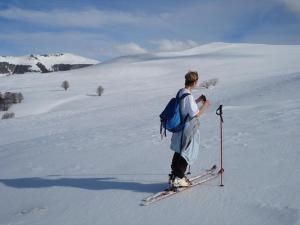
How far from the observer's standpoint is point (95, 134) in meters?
14.7

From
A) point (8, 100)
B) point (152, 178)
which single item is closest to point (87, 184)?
point (152, 178)

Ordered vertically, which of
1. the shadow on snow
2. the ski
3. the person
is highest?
the person

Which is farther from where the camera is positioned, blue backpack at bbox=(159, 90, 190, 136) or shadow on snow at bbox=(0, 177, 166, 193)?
shadow on snow at bbox=(0, 177, 166, 193)

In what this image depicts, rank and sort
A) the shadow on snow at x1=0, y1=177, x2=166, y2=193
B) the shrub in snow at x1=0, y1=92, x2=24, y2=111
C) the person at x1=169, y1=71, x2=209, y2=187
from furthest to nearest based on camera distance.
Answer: the shrub in snow at x1=0, y1=92, x2=24, y2=111
the shadow on snow at x1=0, y1=177, x2=166, y2=193
the person at x1=169, y1=71, x2=209, y2=187

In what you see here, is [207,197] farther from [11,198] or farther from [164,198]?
[11,198]

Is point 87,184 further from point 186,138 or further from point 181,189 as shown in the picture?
point 186,138

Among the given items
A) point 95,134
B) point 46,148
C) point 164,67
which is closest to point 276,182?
point 46,148

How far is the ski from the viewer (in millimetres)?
6102

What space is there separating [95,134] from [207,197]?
360 inches

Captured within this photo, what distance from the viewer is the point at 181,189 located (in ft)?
20.8

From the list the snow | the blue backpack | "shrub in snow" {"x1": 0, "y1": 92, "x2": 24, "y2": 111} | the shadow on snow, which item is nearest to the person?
the blue backpack

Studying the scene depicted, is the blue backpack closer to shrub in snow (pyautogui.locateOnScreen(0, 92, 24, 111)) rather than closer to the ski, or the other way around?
the ski

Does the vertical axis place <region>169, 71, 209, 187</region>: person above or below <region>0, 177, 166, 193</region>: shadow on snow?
above

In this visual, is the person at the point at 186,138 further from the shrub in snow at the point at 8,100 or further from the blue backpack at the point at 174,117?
the shrub in snow at the point at 8,100
